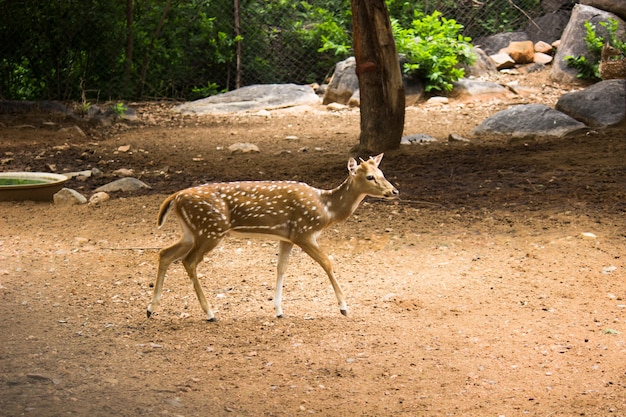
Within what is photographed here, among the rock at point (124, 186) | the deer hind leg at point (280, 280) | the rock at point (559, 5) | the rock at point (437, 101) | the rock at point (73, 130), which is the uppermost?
the rock at point (559, 5)

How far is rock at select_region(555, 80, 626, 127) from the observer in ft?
34.8

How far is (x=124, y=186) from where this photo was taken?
28.2 ft

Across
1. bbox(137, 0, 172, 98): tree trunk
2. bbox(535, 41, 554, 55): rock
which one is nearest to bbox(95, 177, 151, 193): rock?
bbox(137, 0, 172, 98): tree trunk

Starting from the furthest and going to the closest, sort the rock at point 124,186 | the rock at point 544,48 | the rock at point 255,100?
the rock at point 544,48, the rock at point 255,100, the rock at point 124,186

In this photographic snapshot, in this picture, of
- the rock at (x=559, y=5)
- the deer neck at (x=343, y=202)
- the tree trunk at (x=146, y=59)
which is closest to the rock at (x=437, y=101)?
the rock at (x=559, y=5)

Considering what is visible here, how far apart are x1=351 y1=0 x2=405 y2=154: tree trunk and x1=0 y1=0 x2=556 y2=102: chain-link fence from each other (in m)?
6.31

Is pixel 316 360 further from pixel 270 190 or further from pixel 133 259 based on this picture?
pixel 133 259

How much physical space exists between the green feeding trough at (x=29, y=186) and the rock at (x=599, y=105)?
6453 millimetres

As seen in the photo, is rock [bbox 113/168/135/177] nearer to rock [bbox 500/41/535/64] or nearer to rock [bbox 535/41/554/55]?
rock [bbox 500/41/535/64]

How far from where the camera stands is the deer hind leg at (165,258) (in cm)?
506

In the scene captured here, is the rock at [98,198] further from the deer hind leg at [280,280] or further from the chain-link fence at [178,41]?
the chain-link fence at [178,41]

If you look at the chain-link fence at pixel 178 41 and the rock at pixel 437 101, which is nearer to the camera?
the rock at pixel 437 101

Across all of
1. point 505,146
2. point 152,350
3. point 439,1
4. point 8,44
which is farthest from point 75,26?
point 152,350

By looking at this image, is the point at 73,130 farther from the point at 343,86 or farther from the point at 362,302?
the point at 362,302
